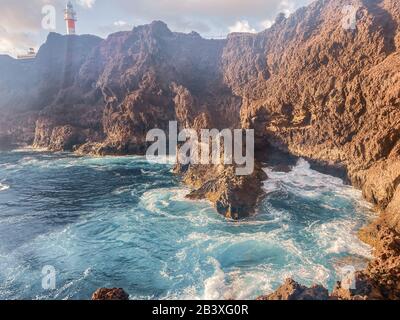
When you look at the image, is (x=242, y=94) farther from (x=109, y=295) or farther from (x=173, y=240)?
(x=109, y=295)

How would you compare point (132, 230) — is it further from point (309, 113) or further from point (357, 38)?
point (357, 38)

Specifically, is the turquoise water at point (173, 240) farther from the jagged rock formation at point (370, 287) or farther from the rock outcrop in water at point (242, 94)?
the rock outcrop in water at point (242, 94)

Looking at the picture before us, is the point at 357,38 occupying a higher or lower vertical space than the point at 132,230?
higher

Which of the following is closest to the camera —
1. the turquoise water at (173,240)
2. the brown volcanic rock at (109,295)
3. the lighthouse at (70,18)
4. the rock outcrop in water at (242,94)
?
the brown volcanic rock at (109,295)

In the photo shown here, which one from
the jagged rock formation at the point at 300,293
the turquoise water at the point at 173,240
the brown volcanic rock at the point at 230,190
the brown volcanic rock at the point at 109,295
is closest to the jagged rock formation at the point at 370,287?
the jagged rock formation at the point at 300,293

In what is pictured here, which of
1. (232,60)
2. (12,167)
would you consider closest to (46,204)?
(12,167)

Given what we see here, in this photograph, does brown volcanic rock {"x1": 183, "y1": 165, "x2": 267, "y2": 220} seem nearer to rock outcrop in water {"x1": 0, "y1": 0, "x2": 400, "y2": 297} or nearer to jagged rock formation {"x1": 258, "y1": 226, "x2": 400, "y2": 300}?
rock outcrop in water {"x1": 0, "y1": 0, "x2": 400, "y2": 297}

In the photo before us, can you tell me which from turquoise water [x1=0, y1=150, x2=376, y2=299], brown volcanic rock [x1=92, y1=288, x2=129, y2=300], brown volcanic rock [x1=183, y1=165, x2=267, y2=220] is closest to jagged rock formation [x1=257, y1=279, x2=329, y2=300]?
turquoise water [x1=0, y1=150, x2=376, y2=299]
